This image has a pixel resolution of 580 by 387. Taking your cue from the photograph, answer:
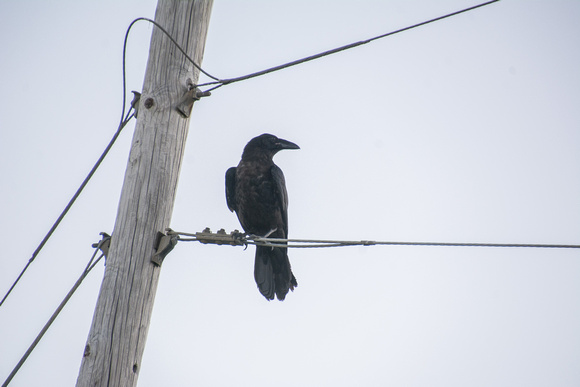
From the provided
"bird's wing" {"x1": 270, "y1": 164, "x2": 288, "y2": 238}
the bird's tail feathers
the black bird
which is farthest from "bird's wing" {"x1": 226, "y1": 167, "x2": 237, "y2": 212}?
the bird's tail feathers

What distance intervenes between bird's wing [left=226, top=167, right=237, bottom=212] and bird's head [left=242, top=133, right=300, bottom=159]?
22 centimetres

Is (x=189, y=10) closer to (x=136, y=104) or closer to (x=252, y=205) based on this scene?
(x=136, y=104)

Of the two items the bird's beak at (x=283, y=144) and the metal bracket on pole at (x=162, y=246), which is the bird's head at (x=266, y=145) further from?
the metal bracket on pole at (x=162, y=246)

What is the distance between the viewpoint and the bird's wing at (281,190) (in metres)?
7.02

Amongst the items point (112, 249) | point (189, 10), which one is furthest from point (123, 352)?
point (189, 10)

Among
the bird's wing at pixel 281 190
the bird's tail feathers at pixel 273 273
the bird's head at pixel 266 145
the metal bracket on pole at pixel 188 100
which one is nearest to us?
the metal bracket on pole at pixel 188 100

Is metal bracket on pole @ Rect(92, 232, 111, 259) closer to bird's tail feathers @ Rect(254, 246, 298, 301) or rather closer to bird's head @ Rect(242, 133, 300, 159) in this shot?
bird's tail feathers @ Rect(254, 246, 298, 301)

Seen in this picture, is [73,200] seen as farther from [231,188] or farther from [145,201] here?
[231,188]

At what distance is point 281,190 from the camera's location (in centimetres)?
702

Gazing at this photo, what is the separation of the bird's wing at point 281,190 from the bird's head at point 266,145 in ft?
0.83

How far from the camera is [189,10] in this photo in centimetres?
421

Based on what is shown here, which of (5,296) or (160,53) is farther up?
(160,53)

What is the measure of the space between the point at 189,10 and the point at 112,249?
5.23 feet

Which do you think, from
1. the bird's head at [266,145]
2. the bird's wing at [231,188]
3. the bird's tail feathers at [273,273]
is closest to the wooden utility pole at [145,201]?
the bird's tail feathers at [273,273]
